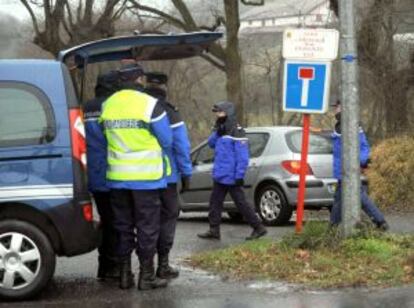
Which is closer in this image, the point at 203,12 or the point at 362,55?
the point at 362,55

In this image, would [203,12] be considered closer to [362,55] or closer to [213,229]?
[362,55]

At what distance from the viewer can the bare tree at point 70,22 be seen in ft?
95.9

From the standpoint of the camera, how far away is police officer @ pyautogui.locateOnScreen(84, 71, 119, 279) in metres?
7.50

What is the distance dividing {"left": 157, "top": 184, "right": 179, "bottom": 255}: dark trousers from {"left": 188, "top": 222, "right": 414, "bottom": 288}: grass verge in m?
0.66

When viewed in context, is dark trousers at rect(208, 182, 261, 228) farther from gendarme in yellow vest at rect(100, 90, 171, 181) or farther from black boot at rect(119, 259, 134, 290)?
gendarme in yellow vest at rect(100, 90, 171, 181)

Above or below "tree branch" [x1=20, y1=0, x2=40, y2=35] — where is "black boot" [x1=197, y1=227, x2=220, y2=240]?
below

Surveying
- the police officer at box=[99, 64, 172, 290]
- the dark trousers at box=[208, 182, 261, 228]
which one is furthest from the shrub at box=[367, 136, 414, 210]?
the police officer at box=[99, 64, 172, 290]

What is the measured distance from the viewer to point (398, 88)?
2012 cm

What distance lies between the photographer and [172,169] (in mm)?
7555

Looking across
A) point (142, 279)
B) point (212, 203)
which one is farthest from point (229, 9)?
point (142, 279)

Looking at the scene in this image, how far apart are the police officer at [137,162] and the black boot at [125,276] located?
14 cm

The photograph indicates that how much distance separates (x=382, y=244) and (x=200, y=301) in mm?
2131

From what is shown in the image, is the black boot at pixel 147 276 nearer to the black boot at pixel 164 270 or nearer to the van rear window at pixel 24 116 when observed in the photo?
the black boot at pixel 164 270

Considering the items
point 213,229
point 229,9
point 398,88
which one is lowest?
point 213,229
